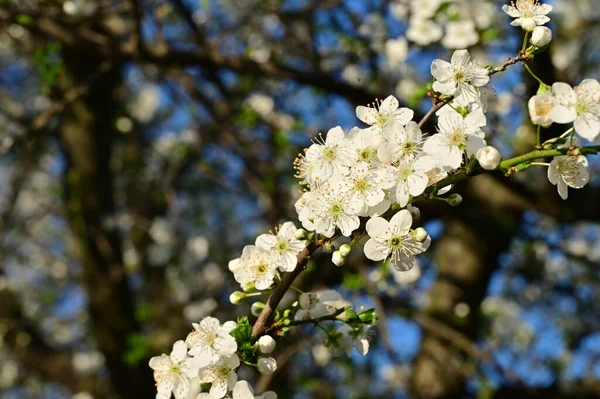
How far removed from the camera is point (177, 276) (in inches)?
237

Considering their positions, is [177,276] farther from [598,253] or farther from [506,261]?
[598,253]

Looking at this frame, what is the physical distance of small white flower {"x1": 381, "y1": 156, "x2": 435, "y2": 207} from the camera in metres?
1.31

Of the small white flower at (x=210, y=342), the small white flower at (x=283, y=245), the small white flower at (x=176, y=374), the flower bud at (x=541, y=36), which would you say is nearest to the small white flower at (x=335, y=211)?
the small white flower at (x=283, y=245)

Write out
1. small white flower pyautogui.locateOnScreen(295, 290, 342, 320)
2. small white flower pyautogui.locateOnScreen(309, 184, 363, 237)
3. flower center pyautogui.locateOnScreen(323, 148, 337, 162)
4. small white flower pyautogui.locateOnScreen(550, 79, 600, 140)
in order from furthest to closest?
1. small white flower pyautogui.locateOnScreen(295, 290, 342, 320)
2. flower center pyautogui.locateOnScreen(323, 148, 337, 162)
3. small white flower pyautogui.locateOnScreen(309, 184, 363, 237)
4. small white flower pyautogui.locateOnScreen(550, 79, 600, 140)

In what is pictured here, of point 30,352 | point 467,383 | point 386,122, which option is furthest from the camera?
point 30,352

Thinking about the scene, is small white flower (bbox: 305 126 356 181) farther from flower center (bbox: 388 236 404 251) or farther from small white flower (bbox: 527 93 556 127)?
small white flower (bbox: 527 93 556 127)

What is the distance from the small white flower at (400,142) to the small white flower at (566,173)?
30cm

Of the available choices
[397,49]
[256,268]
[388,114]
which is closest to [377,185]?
[388,114]

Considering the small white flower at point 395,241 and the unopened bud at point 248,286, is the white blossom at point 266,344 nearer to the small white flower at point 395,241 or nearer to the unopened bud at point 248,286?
the unopened bud at point 248,286

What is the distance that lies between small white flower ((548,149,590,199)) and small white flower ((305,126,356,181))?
0.45 m

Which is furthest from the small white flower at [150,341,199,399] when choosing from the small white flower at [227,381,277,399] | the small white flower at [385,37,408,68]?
the small white flower at [385,37,408,68]

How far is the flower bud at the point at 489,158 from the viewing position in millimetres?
1248

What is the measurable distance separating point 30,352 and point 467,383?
146 inches

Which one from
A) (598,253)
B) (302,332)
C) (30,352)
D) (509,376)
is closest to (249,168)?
(302,332)
